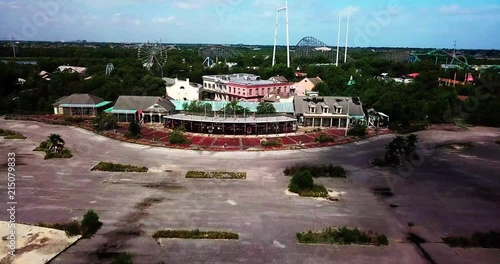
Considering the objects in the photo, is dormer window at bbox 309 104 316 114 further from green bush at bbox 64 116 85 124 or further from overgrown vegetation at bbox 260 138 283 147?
green bush at bbox 64 116 85 124

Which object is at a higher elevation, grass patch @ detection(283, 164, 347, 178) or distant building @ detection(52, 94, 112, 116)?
distant building @ detection(52, 94, 112, 116)

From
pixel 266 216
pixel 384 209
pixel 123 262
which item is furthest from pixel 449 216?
pixel 123 262

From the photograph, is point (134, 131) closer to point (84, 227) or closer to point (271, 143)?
point (271, 143)

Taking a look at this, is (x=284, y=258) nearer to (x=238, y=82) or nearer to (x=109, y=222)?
(x=109, y=222)

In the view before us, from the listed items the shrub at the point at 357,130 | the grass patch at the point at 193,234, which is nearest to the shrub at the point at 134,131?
the grass patch at the point at 193,234

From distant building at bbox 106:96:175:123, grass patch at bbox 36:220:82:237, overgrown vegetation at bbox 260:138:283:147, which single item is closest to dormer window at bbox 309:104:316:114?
overgrown vegetation at bbox 260:138:283:147

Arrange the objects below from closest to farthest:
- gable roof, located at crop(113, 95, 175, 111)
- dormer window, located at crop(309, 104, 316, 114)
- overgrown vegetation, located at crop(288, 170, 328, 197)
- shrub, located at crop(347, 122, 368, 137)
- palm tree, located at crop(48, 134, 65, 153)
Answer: overgrown vegetation, located at crop(288, 170, 328, 197), palm tree, located at crop(48, 134, 65, 153), shrub, located at crop(347, 122, 368, 137), dormer window, located at crop(309, 104, 316, 114), gable roof, located at crop(113, 95, 175, 111)
